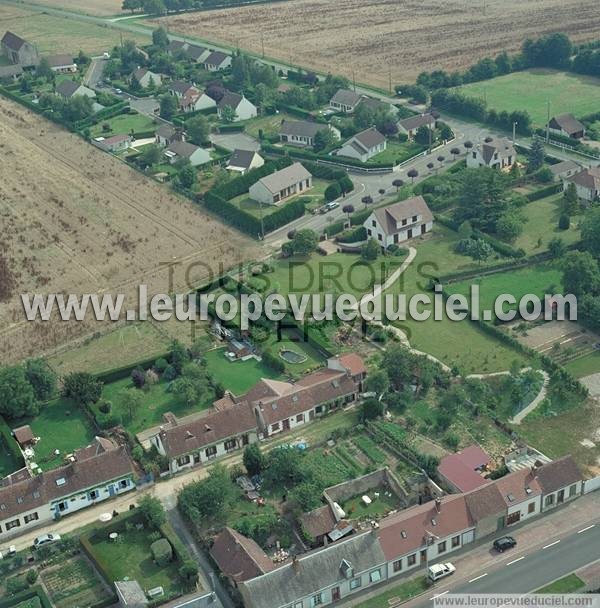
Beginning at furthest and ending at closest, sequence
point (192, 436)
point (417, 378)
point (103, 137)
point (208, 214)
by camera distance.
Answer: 1. point (103, 137)
2. point (208, 214)
3. point (417, 378)
4. point (192, 436)

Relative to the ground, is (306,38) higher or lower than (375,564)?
higher

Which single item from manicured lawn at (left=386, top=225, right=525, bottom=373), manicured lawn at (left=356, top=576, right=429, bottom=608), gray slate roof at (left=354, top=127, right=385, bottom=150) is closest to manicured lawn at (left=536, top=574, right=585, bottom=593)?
manicured lawn at (left=356, top=576, right=429, bottom=608)

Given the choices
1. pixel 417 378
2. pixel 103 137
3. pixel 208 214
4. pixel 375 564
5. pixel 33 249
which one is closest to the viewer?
pixel 375 564

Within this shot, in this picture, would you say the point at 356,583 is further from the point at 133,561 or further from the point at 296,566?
the point at 133,561

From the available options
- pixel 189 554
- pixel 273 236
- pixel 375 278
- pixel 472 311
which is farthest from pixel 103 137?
pixel 189 554

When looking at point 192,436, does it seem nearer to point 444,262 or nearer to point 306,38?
point 444,262

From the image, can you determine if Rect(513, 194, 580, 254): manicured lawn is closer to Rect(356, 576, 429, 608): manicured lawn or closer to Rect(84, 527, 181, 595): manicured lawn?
Rect(356, 576, 429, 608): manicured lawn

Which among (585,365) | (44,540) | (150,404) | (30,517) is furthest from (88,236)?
(585,365)
